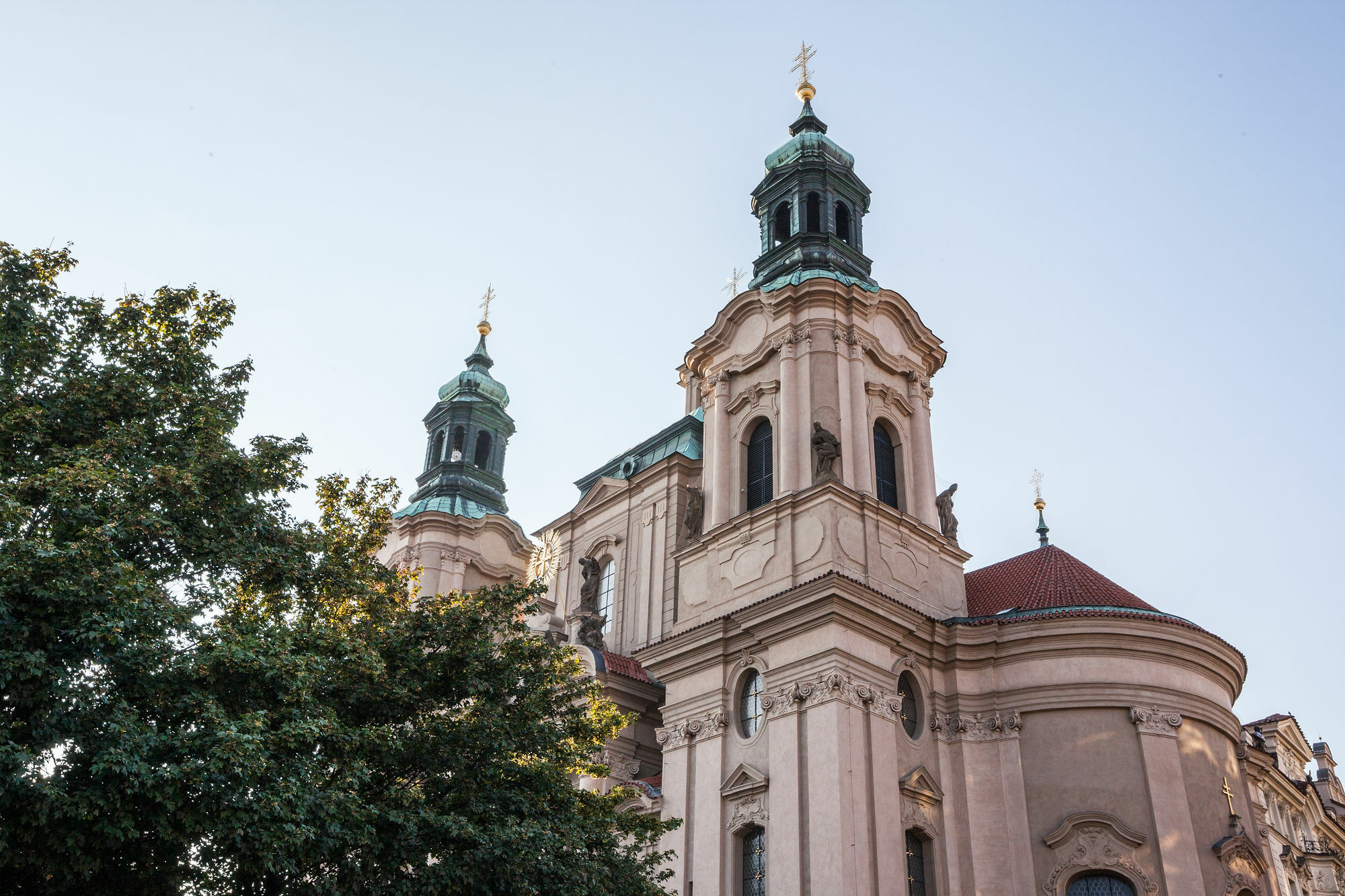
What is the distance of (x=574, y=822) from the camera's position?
13453 mm

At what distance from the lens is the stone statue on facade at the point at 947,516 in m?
23.4

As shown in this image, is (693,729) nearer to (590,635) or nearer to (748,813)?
(748,813)

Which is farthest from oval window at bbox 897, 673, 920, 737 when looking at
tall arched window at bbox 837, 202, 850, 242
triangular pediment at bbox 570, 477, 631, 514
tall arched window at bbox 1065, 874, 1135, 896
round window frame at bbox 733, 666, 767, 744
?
tall arched window at bbox 837, 202, 850, 242

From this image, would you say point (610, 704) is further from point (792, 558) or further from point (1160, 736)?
point (1160, 736)

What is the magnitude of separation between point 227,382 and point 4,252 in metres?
2.68

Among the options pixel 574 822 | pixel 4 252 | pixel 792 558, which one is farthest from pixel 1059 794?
pixel 4 252

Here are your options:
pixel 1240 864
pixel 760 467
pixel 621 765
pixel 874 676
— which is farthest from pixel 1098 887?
pixel 760 467

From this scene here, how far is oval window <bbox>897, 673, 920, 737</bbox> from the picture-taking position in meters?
20.0

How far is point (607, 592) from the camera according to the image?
28.8 metres

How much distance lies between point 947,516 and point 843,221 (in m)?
7.88

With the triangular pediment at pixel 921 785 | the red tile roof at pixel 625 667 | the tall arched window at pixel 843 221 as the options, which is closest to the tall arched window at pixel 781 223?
the tall arched window at pixel 843 221

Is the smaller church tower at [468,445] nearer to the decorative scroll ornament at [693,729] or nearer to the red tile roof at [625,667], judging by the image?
the red tile roof at [625,667]

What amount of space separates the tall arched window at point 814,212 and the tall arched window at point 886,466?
18.4ft

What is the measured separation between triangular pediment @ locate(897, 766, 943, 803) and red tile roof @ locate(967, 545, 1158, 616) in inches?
142
